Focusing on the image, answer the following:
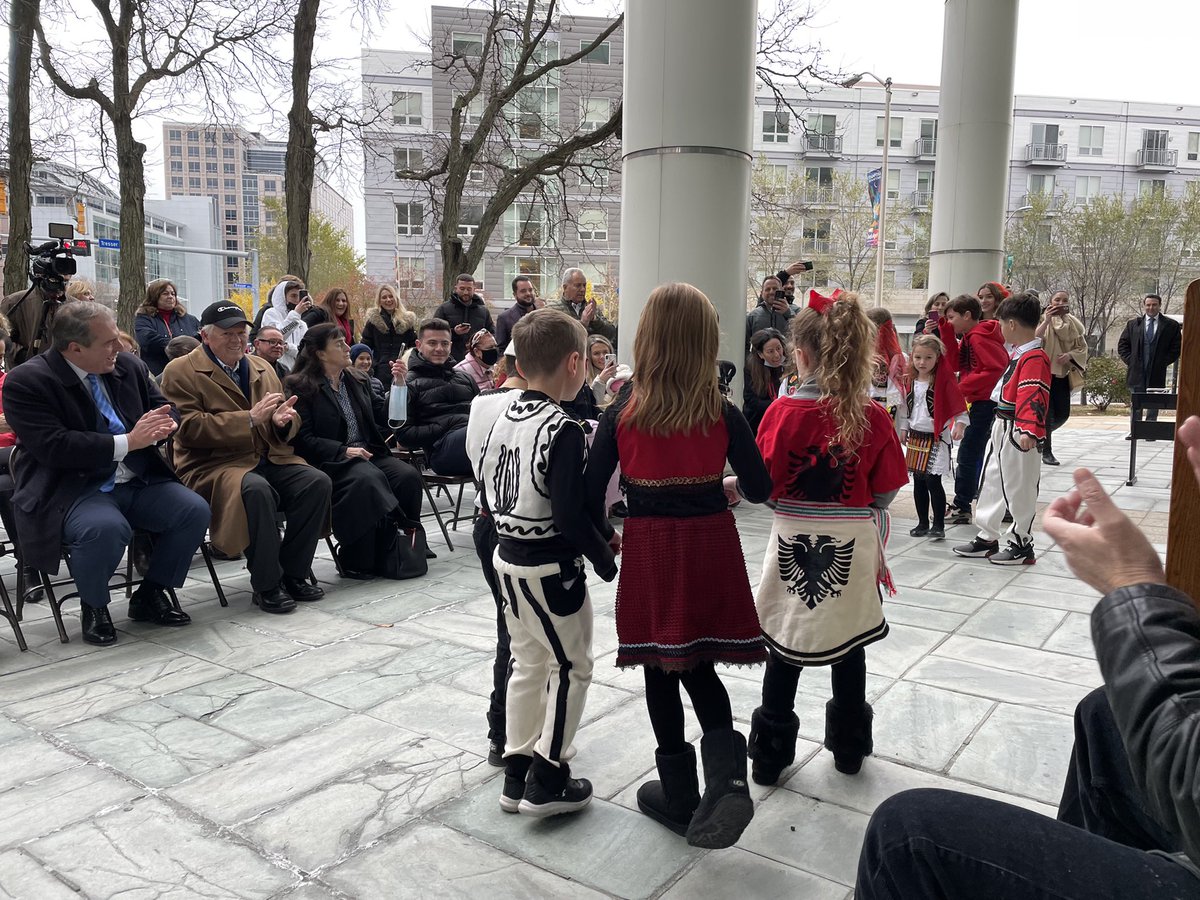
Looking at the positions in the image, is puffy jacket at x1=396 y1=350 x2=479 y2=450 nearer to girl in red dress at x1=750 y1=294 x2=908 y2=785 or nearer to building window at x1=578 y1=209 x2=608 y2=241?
girl in red dress at x1=750 y1=294 x2=908 y2=785

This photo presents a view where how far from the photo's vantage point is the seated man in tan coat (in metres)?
5.24

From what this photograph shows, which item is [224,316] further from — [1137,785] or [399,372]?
[1137,785]

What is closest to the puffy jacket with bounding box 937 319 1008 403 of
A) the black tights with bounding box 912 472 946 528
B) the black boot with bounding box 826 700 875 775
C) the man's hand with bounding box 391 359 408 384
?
the black tights with bounding box 912 472 946 528

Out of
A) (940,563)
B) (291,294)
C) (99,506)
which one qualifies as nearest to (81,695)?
(99,506)

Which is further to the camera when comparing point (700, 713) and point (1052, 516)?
point (700, 713)

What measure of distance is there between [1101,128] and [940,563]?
5442 centimetres

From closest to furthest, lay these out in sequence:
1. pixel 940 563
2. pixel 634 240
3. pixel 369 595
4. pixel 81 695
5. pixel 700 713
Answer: pixel 700 713, pixel 81 695, pixel 369 595, pixel 940 563, pixel 634 240

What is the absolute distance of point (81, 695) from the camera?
3969 millimetres

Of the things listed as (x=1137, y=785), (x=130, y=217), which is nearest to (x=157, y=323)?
(x=130, y=217)

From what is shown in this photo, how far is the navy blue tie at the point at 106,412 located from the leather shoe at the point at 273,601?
1007mm

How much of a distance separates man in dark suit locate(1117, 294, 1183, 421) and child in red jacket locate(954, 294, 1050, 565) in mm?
6738

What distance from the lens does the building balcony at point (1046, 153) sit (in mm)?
49469

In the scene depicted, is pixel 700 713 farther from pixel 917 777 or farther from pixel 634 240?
pixel 634 240

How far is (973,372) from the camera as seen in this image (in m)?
7.26
